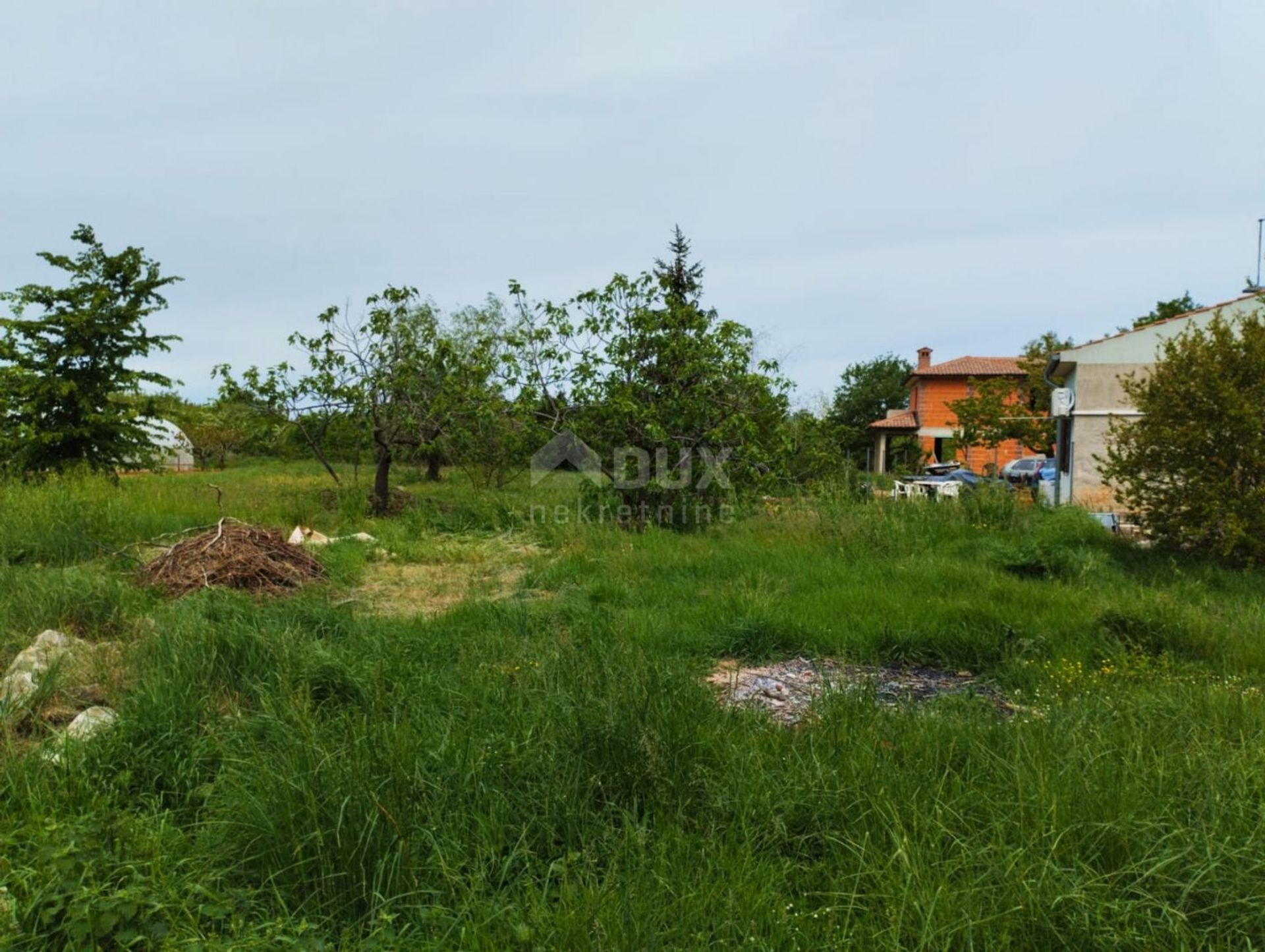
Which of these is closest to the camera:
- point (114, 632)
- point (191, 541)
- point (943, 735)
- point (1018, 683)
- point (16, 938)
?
point (16, 938)

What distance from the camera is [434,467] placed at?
18.5 meters

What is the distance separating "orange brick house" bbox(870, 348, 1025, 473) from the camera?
37.4 m

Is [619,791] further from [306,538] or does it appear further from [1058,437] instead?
[1058,437]

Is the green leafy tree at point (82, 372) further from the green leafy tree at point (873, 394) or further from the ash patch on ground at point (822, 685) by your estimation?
the green leafy tree at point (873, 394)

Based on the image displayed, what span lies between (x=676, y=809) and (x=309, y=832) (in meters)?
1.19

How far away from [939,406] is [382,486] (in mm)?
33193

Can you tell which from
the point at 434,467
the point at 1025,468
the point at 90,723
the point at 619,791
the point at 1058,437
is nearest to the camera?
the point at 619,791

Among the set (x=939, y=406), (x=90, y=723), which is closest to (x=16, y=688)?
(x=90, y=723)

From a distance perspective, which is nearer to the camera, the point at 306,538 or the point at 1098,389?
the point at 306,538

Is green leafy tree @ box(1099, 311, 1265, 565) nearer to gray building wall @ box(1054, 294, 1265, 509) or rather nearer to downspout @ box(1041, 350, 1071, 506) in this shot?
downspout @ box(1041, 350, 1071, 506)

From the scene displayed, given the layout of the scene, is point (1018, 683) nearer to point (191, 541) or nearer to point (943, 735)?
point (943, 735)

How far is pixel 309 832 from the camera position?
7.63 ft

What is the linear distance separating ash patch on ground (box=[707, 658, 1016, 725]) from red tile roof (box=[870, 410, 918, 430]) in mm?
36621

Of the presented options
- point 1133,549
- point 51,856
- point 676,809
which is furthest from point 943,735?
point 1133,549
